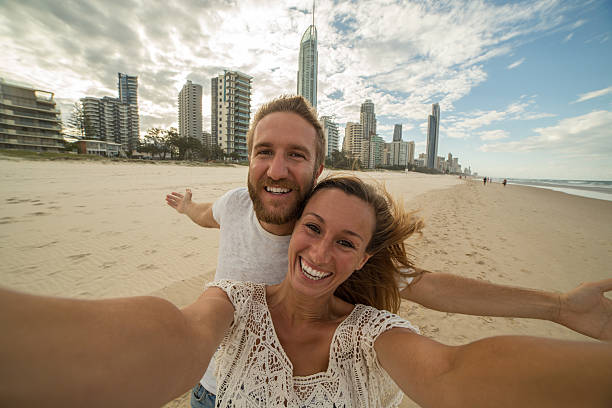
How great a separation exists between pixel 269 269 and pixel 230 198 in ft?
2.67

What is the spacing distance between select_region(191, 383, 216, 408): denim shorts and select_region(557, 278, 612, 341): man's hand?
8.82 ft

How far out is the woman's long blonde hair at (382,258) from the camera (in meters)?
1.74

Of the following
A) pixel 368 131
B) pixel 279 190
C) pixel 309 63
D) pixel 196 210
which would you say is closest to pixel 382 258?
pixel 279 190

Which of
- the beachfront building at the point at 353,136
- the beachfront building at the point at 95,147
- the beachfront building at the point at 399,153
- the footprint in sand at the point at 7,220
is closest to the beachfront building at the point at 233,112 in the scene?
the beachfront building at the point at 95,147

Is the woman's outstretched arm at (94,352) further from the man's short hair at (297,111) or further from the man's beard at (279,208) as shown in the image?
the man's short hair at (297,111)

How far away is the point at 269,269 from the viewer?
1825mm

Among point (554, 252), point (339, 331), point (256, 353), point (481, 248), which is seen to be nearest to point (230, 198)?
point (256, 353)

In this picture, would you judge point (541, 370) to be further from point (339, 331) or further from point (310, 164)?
point (310, 164)

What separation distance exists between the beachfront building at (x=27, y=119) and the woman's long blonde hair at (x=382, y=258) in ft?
191

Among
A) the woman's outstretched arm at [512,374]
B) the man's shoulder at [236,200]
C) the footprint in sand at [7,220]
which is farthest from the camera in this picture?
the footprint in sand at [7,220]

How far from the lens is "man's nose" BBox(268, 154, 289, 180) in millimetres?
1732

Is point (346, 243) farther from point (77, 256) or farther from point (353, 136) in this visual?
point (353, 136)

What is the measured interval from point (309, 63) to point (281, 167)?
91469 mm

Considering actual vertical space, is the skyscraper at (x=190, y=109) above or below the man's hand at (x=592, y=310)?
above
